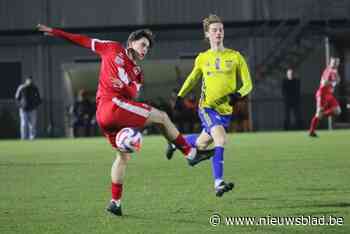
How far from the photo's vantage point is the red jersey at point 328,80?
26.5 meters

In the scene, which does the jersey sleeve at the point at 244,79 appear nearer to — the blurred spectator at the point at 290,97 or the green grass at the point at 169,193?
the green grass at the point at 169,193

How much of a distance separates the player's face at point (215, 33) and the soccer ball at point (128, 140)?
2728 millimetres

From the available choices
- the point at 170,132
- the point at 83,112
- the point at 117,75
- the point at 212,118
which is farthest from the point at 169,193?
the point at 83,112

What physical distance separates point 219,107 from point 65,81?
24041 millimetres

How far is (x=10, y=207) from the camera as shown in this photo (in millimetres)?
11117

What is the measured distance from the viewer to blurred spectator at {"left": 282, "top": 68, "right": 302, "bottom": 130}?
118 ft

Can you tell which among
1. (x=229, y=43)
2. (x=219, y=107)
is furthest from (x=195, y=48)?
(x=219, y=107)

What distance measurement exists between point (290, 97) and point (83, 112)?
7548mm

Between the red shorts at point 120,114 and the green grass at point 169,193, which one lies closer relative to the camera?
the green grass at point 169,193

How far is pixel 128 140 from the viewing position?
32.1ft

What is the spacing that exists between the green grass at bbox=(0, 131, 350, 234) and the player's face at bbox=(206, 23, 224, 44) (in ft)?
6.12

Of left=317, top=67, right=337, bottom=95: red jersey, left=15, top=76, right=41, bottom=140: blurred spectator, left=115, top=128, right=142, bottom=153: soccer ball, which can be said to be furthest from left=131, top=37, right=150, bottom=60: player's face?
left=15, top=76, right=41, bottom=140: blurred spectator

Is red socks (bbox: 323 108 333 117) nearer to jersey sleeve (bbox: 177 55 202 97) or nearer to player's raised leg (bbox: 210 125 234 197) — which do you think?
jersey sleeve (bbox: 177 55 202 97)

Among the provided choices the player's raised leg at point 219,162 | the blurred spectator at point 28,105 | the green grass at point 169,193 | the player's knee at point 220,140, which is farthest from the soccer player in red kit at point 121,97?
the blurred spectator at point 28,105
